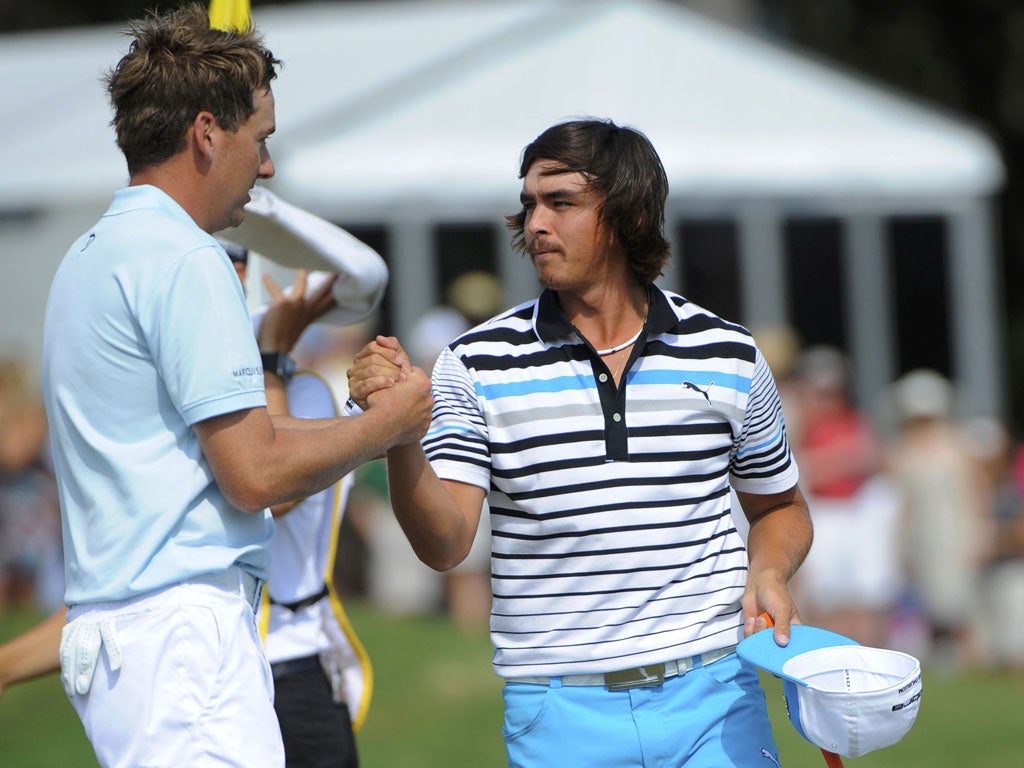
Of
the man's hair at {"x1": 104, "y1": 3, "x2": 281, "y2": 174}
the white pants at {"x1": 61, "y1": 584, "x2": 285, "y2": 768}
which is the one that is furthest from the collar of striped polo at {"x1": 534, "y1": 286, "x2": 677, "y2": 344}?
the white pants at {"x1": 61, "y1": 584, "x2": 285, "y2": 768}

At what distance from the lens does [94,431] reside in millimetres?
2926

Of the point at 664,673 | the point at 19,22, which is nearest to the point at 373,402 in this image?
the point at 664,673

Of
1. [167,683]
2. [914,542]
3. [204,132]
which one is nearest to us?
[167,683]

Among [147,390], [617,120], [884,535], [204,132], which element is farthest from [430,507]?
[617,120]

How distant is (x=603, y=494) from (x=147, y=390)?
1.03 m

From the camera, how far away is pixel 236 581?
303 centimetres

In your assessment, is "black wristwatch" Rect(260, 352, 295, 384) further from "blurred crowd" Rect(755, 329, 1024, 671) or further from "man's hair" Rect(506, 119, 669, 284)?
"blurred crowd" Rect(755, 329, 1024, 671)

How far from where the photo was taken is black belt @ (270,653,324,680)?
412 cm

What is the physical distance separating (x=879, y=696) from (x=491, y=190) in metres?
11.3

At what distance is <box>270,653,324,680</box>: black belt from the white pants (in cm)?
116

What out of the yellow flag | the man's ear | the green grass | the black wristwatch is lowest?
the green grass

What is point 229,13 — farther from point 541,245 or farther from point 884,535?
point 884,535

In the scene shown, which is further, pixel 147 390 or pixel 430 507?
pixel 430 507

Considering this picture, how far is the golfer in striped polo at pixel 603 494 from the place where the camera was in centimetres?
337
